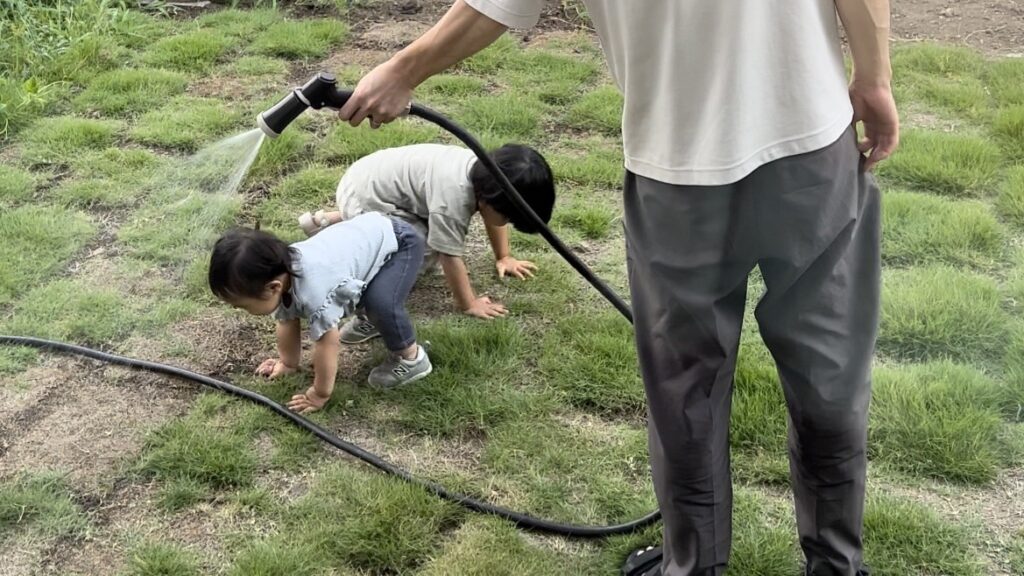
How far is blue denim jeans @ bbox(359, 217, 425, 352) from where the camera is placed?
2.99 metres

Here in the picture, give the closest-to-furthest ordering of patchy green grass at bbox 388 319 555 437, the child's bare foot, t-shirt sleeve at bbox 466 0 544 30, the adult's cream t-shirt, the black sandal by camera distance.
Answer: the adult's cream t-shirt, t-shirt sleeve at bbox 466 0 544 30, the black sandal, patchy green grass at bbox 388 319 555 437, the child's bare foot

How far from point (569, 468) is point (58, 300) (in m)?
1.98

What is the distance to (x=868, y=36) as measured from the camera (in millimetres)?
1673

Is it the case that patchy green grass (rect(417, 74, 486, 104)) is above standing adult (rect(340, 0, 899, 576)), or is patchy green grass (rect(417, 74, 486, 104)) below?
below

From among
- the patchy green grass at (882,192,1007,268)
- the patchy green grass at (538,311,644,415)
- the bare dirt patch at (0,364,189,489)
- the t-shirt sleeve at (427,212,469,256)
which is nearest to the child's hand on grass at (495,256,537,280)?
the patchy green grass at (538,311,644,415)

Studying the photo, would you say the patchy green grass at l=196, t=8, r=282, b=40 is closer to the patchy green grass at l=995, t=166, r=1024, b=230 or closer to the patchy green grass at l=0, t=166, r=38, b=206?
the patchy green grass at l=0, t=166, r=38, b=206

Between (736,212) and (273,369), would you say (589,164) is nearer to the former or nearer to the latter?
(273,369)

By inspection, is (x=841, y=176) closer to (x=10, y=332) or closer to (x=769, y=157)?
(x=769, y=157)

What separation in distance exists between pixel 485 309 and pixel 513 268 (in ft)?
0.94

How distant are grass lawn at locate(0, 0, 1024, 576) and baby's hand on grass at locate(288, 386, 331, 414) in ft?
0.10

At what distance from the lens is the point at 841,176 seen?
1.72 meters

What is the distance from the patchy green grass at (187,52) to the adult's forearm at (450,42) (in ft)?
12.6

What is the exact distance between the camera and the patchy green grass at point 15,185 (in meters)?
4.17

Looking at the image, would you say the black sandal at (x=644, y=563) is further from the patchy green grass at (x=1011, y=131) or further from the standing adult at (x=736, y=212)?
the patchy green grass at (x=1011, y=131)
